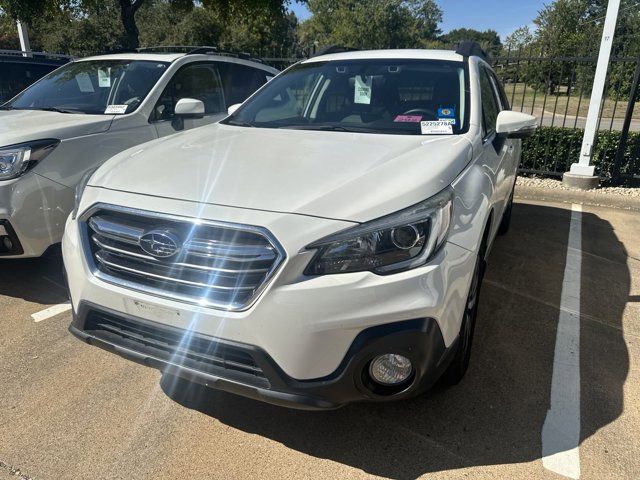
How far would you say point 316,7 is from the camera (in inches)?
2328

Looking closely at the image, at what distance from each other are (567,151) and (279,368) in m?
7.62

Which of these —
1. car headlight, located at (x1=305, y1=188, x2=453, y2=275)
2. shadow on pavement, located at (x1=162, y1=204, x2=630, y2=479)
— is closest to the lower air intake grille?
car headlight, located at (x1=305, y1=188, x2=453, y2=275)

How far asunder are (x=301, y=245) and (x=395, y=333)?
0.47 metres

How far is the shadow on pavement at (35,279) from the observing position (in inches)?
150

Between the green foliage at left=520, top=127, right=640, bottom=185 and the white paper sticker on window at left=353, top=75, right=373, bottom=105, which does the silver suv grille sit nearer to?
the white paper sticker on window at left=353, top=75, right=373, bottom=105

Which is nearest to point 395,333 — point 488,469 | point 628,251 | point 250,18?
point 488,469

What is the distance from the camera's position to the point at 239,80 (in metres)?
5.80

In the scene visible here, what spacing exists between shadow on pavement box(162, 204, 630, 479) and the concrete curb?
377 centimetres

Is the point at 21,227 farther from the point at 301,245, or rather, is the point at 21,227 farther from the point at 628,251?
the point at 628,251

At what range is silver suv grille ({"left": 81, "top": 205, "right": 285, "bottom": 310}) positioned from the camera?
189 cm

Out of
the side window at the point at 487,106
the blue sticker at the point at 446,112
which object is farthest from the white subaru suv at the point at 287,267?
the side window at the point at 487,106

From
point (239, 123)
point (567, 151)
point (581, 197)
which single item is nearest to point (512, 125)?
point (239, 123)

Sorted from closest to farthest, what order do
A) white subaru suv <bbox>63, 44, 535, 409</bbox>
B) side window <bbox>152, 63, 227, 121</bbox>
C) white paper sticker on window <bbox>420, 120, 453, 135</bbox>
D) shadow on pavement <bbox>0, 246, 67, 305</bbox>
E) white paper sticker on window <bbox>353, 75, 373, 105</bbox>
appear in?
white subaru suv <bbox>63, 44, 535, 409</bbox> → white paper sticker on window <bbox>420, 120, 453, 135</bbox> → white paper sticker on window <bbox>353, 75, 373, 105</bbox> → shadow on pavement <bbox>0, 246, 67, 305</bbox> → side window <bbox>152, 63, 227, 121</bbox>

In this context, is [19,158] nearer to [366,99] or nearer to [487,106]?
[366,99]
